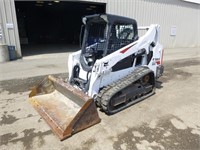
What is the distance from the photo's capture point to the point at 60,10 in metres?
21.1

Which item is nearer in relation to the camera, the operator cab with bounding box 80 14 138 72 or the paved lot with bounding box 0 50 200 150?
the paved lot with bounding box 0 50 200 150

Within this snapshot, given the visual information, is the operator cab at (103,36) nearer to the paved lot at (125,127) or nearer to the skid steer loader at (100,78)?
the skid steer loader at (100,78)

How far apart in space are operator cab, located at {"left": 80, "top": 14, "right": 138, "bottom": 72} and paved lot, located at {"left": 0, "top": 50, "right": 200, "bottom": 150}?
1496mm

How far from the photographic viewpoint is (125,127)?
3.58 metres

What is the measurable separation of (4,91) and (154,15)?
13.0 meters

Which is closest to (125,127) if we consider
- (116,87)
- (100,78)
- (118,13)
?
(116,87)

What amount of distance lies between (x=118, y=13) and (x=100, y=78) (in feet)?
32.2

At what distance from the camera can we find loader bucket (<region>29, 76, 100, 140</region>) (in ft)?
10.7

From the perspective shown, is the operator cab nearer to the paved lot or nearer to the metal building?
the paved lot

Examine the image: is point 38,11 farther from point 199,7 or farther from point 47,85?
point 47,85

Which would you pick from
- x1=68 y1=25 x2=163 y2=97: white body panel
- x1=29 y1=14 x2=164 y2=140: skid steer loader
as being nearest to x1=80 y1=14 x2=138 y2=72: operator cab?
x1=29 y1=14 x2=164 y2=140: skid steer loader

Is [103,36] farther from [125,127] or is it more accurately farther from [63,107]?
[125,127]

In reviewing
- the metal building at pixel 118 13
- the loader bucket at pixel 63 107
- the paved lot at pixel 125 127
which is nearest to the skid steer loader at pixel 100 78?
the loader bucket at pixel 63 107

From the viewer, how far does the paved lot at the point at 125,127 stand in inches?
120
